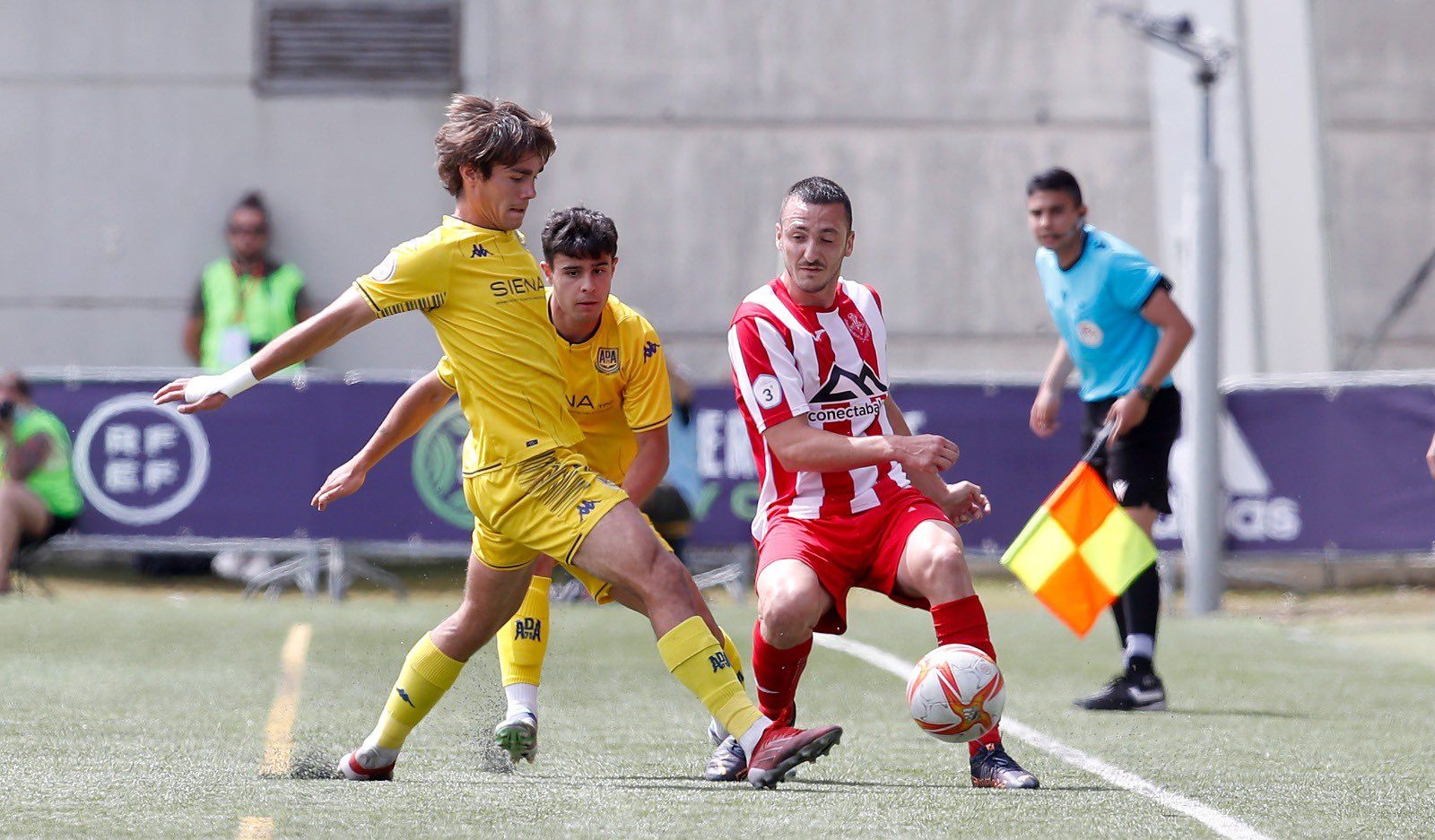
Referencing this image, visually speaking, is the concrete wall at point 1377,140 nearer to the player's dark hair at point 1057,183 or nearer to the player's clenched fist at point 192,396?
the player's dark hair at point 1057,183

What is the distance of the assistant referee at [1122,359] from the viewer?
310 inches

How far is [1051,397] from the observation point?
8.27m

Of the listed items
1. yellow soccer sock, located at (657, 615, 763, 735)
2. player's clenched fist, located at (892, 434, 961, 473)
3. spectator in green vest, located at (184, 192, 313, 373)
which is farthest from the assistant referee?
spectator in green vest, located at (184, 192, 313, 373)

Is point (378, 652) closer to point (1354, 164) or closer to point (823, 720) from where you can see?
point (823, 720)

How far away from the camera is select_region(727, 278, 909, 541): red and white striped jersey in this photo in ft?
18.5

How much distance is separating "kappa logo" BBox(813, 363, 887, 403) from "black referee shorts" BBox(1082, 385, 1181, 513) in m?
2.59

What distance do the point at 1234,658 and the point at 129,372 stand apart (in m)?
7.73

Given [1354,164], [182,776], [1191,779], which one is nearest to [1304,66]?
[1354,164]

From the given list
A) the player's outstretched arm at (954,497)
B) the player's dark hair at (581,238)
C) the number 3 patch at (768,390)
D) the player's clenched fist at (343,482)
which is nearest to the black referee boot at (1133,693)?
the player's outstretched arm at (954,497)

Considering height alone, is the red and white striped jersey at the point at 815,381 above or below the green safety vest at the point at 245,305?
below

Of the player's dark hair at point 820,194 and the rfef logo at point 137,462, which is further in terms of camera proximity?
the rfef logo at point 137,462

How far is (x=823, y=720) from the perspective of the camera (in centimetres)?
737

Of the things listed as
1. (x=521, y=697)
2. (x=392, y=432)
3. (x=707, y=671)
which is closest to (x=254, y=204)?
(x=521, y=697)

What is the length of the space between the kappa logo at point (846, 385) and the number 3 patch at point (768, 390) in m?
0.15
